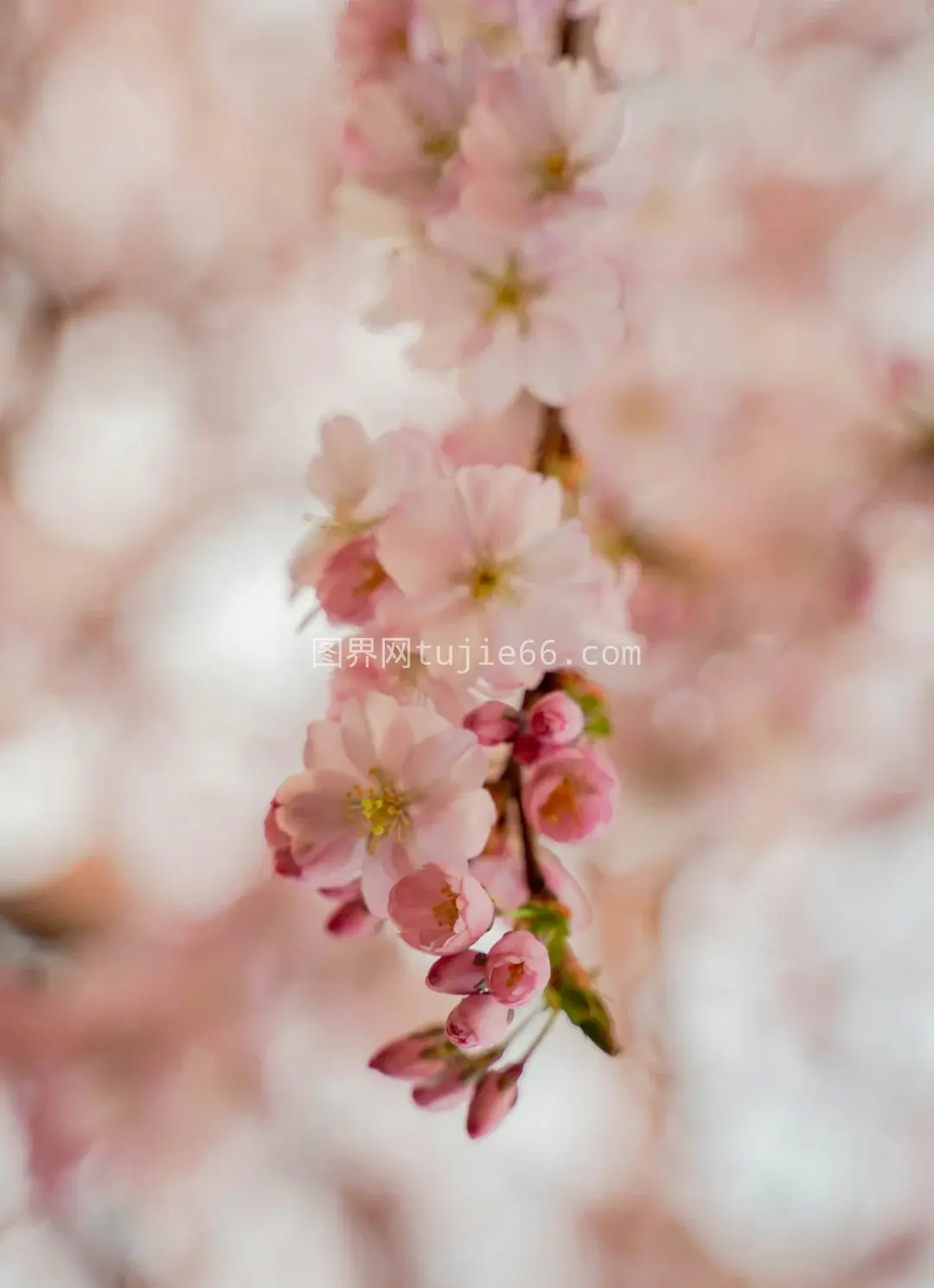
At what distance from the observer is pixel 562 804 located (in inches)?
17.8

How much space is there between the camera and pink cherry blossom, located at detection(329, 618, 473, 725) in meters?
0.44

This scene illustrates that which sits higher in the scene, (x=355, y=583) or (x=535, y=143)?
(x=535, y=143)

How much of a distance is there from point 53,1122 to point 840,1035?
497mm

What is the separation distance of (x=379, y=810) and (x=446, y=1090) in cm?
17

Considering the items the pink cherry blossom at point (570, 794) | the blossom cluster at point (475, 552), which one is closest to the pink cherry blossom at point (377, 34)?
the blossom cluster at point (475, 552)

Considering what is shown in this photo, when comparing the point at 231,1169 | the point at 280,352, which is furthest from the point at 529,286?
the point at 231,1169

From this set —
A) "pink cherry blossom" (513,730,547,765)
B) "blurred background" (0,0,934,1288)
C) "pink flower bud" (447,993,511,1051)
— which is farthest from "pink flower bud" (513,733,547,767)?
"blurred background" (0,0,934,1288)

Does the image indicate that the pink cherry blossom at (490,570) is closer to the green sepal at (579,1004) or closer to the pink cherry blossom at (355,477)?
the pink cherry blossom at (355,477)

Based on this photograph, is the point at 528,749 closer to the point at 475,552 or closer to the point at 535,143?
the point at 475,552

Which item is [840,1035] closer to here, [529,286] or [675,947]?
[675,947]

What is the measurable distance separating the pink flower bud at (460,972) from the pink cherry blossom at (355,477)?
0.18 metres

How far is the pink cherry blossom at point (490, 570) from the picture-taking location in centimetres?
43

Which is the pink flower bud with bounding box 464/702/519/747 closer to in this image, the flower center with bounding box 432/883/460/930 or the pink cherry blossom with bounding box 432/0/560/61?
the flower center with bounding box 432/883/460/930

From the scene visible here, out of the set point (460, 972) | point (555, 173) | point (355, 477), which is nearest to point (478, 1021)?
point (460, 972)
